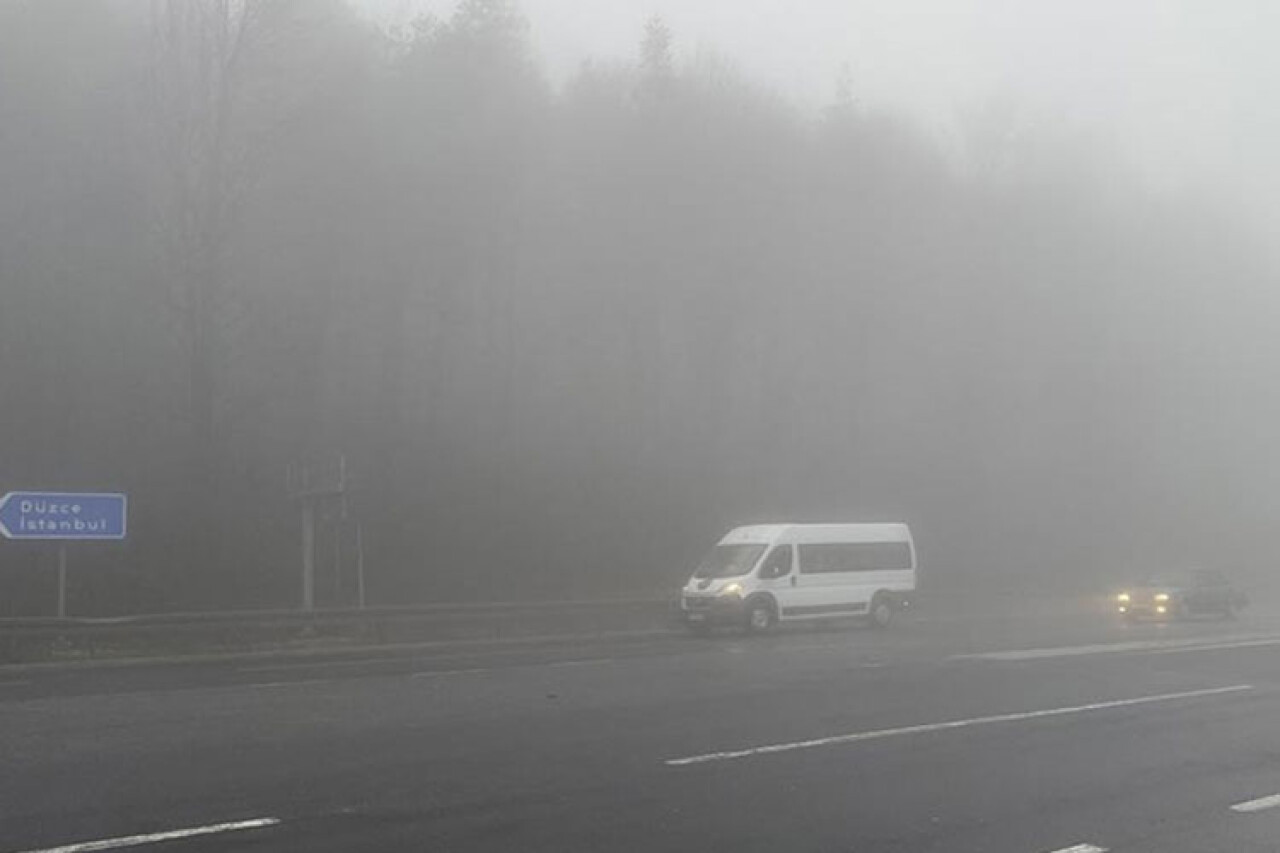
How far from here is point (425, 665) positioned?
70.1 feet

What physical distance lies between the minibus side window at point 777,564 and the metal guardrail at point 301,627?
3131 mm

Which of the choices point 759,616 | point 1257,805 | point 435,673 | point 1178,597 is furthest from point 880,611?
point 1257,805

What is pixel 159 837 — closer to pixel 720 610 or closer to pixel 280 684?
pixel 280 684

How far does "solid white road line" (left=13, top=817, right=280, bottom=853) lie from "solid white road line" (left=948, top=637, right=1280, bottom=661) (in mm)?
15084

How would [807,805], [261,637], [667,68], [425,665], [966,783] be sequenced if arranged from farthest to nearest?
[667,68] < [261,637] < [425,665] < [966,783] < [807,805]

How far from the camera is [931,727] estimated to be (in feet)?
45.2

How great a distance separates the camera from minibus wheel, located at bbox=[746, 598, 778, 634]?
2906cm

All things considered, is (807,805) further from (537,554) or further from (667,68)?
(667,68)

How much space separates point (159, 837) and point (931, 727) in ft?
26.3

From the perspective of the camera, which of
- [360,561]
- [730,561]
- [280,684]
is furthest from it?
[730,561]

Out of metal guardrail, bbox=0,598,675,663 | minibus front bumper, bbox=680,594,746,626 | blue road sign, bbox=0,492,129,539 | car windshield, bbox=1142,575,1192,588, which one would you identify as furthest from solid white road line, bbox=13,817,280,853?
car windshield, bbox=1142,575,1192,588

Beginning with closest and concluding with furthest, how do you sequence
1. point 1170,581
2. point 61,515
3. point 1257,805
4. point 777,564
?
point 1257,805
point 61,515
point 777,564
point 1170,581

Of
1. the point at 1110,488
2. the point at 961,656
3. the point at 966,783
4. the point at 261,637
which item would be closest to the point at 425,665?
the point at 261,637

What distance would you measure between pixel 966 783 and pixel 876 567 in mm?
21368
